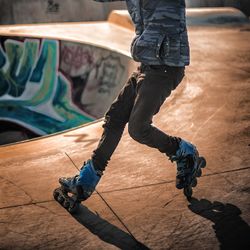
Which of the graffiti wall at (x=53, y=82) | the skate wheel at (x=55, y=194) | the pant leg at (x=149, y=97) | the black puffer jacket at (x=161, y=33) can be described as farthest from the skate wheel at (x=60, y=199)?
the graffiti wall at (x=53, y=82)

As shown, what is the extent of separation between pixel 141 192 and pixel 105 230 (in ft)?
2.17

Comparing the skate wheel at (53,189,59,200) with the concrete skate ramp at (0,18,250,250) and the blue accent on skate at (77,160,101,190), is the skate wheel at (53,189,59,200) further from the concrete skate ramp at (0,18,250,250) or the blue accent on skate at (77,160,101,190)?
the blue accent on skate at (77,160,101,190)

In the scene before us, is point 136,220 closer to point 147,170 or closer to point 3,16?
point 147,170

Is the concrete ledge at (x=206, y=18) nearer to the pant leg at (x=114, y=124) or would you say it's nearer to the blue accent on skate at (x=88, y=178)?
the pant leg at (x=114, y=124)

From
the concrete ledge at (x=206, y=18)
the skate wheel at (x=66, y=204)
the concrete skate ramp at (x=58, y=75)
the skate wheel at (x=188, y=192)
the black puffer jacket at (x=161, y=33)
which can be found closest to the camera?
the black puffer jacket at (x=161, y=33)

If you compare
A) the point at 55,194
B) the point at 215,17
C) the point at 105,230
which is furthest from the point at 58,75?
the point at 105,230

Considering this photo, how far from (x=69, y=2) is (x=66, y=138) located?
17625 millimetres

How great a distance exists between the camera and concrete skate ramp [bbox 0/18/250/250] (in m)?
2.92

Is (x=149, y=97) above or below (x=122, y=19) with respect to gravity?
above

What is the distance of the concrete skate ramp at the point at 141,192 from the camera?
2920 millimetres

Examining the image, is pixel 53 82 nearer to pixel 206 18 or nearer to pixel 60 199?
pixel 206 18

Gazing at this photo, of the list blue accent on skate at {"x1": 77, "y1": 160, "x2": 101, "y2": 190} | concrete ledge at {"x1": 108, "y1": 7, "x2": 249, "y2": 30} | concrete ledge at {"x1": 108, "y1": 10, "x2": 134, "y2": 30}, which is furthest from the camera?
concrete ledge at {"x1": 108, "y1": 7, "x2": 249, "y2": 30}

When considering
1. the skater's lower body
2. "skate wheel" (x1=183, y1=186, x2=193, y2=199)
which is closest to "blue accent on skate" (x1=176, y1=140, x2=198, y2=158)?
the skater's lower body

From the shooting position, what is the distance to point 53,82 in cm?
1223
